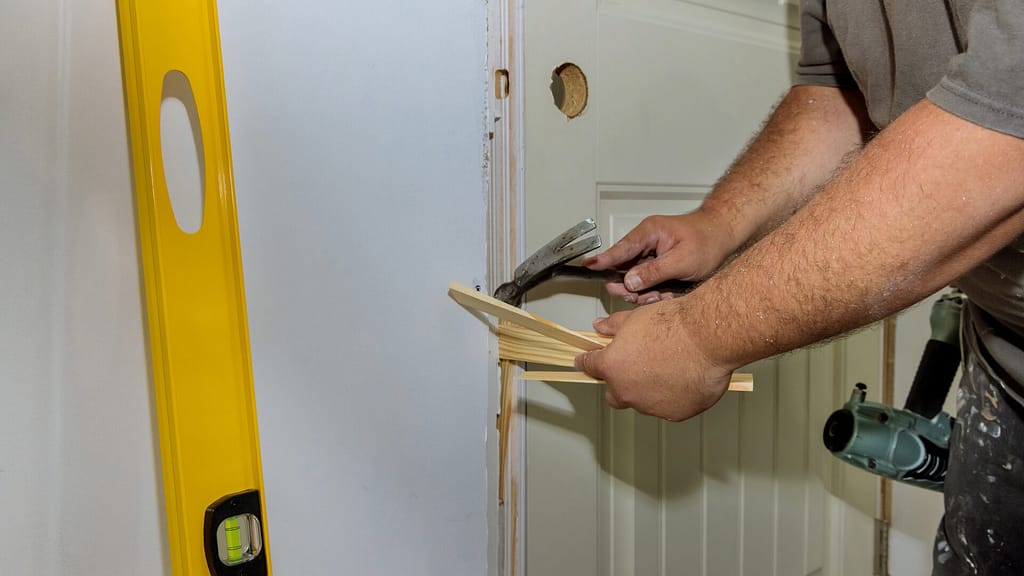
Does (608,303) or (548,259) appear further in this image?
(608,303)

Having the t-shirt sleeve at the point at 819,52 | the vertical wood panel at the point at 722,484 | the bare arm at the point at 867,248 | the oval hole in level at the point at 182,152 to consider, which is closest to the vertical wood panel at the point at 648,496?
the vertical wood panel at the point at 722,484

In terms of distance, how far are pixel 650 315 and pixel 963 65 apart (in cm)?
34

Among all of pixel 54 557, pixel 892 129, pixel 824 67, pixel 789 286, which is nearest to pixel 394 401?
pixel 54 557

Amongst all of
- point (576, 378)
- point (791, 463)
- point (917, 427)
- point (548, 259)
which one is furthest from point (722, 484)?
point (548, 259)

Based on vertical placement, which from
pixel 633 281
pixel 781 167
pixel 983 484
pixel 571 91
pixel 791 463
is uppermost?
pixel 571 91

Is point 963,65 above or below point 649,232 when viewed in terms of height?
above

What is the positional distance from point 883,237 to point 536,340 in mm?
389

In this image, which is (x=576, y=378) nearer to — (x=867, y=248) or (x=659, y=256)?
(x=659, y=256)

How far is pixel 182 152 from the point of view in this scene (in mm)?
664

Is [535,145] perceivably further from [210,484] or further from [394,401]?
[210,484]

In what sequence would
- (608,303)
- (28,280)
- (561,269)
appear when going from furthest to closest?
1. (608,303)
2. (561,269)
3. (28,280)

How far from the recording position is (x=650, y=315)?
2.36 ft

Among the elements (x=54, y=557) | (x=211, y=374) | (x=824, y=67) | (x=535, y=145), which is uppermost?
(x=824, y=67)

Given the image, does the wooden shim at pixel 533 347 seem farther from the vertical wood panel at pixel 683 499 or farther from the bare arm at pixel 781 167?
the vertical wood panel at pixel 683 499
